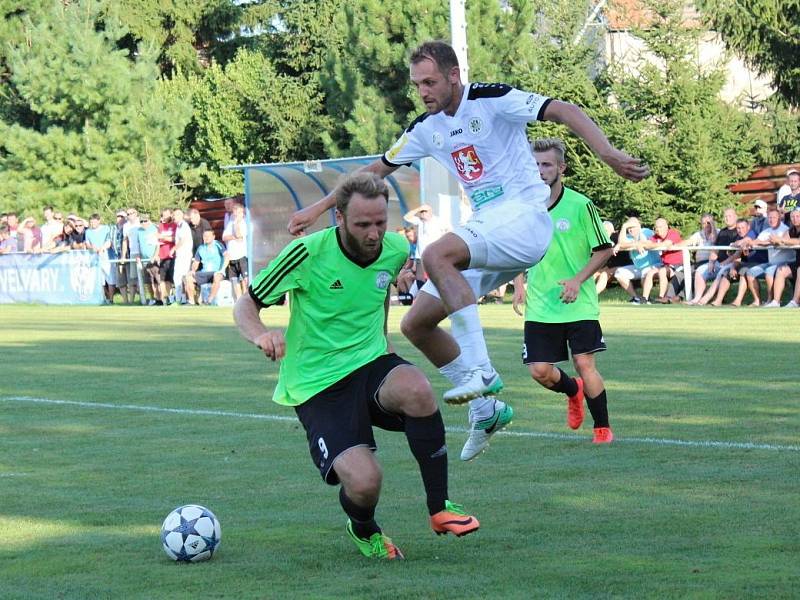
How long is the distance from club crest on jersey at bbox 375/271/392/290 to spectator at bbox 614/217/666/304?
18.9 m

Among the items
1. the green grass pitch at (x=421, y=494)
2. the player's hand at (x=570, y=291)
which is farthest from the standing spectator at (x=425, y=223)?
the player's hand at (x=570, y=291)

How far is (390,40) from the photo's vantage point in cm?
4128

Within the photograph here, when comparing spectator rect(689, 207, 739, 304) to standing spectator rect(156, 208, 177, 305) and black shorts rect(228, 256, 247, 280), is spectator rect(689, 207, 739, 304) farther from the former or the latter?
standing spectator rect(156, 208, 177, 305)

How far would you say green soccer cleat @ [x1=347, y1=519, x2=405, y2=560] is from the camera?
596 cm

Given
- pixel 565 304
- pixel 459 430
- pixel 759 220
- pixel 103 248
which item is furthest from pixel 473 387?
pixel 103 248

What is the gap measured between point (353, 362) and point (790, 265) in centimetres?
1733

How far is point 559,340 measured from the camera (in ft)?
32.3

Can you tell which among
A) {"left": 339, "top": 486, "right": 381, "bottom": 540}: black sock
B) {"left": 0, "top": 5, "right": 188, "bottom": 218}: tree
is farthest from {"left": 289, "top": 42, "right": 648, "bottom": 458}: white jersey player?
{"left": 0, "top": 5, "right": 188, "bottom": 218}: tree

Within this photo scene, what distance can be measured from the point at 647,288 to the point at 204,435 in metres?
16.2

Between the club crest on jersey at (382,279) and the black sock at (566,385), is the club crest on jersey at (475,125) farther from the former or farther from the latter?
the black sock at (566,385)

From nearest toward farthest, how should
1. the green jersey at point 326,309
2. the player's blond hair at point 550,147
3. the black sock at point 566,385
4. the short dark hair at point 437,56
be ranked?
the green jersey at point 326,309, the short dark hair at point 437,56, the player's blond hair at point 550,147, the black sock at point 566,385

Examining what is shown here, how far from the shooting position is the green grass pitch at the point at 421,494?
5.48m

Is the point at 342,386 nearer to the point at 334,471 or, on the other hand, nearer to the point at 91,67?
the point at 334,471

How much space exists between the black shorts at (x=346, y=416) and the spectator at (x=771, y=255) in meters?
17.1
